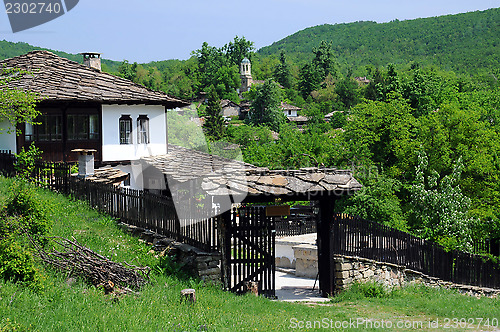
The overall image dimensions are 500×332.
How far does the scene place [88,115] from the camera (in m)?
23.5

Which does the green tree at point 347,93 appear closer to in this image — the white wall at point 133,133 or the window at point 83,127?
the white wall at point 133,133

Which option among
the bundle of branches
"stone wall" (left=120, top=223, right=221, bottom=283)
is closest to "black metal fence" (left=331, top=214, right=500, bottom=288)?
"stone wall" (left=120, top=223, right=221, bottom=283)

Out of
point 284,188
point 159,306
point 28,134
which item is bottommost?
point 159,306

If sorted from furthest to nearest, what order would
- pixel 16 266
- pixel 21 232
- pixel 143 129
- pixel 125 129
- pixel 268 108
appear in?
1. pixel 268 108
2. pixel 143 129
3. pixel 125 129
4. pixel 21 232
5. pixel 16 266

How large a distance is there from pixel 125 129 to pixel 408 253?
14351 millimetres

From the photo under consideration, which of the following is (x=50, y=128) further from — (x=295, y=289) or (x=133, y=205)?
(x=295, y=289)

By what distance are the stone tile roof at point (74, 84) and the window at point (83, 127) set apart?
1.36 m

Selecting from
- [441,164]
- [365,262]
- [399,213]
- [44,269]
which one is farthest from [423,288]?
[441,164]

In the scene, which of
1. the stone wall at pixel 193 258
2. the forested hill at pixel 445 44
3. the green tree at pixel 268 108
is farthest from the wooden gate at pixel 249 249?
the forested hill at pixel 445 44

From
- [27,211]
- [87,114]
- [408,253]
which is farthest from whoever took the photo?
[87,114]

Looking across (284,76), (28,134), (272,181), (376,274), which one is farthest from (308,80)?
(272,181)

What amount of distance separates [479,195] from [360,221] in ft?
58.9

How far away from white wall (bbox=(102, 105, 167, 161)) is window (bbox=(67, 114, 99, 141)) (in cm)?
46

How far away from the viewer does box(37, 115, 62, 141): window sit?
73.7 feet
